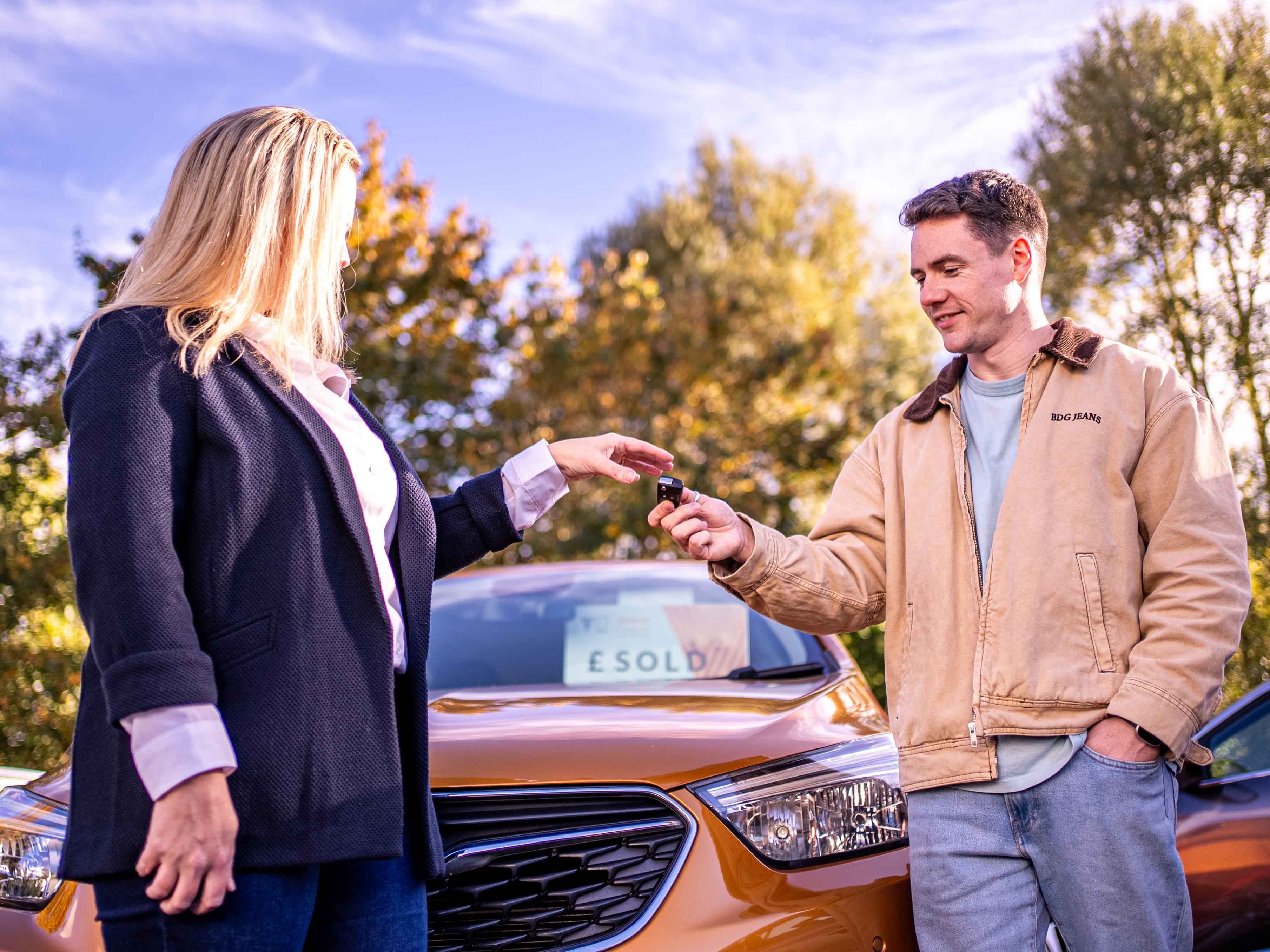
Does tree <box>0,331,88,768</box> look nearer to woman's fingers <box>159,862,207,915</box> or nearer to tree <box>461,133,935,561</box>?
tree <box>461,133,935,561</box>

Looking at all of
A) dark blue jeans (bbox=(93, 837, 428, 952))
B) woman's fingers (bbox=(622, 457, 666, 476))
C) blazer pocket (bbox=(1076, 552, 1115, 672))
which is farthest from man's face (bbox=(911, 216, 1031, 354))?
dark blue jeans (bbox=(93, 837, 428, 952))

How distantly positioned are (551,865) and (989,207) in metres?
1.65

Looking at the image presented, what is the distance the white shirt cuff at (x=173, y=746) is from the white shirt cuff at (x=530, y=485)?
34.8 inches

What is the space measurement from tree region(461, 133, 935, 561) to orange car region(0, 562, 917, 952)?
345 inches

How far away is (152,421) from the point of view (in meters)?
1.55

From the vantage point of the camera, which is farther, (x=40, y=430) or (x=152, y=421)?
(x=40, y=430)

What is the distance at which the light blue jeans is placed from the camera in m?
2.05

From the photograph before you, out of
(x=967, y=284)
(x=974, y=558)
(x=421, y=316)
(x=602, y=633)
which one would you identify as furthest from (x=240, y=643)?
(x=421, y=316)

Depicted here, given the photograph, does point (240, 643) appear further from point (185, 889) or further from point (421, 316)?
point (421, 316)

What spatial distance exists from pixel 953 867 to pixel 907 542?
0.64 meters

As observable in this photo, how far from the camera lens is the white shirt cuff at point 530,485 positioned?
7.45ft

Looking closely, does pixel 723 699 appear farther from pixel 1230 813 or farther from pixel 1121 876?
pixel 1230 813

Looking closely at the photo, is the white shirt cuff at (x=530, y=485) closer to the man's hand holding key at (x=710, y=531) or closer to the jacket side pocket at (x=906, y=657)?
the man's hand holding key at (x=710, y=531)

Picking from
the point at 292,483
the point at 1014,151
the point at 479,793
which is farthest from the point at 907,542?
the point at 1014,151
